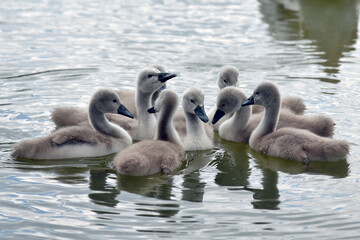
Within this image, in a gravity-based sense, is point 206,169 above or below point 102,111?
below

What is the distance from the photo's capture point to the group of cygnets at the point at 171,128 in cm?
863

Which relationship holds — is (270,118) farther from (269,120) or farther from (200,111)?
(200,111)

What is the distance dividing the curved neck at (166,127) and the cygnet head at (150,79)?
943 mm

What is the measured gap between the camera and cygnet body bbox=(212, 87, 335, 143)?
956 cm

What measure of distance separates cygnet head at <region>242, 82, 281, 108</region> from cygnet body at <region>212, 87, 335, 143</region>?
29cm

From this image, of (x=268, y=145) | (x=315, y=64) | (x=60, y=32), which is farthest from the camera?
(x=60, y=32)

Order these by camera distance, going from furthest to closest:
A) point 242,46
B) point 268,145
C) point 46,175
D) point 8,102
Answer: point 242,46, point 8,102, point 268,145, point 46,175

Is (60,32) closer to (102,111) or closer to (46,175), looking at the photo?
(102,111)

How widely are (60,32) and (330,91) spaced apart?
659 cm

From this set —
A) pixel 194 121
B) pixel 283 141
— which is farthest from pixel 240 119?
pixel 283 141

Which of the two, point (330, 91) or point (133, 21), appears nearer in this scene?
point (330, 91)

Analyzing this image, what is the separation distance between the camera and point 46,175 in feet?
27.3

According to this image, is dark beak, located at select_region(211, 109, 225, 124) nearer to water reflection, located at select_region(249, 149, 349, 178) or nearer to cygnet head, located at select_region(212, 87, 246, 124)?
cygnet head, located at select_region(212, 87, 246, 124)

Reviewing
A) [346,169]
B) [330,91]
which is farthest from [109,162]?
[330,91]
